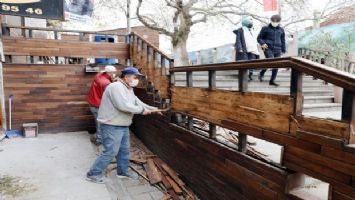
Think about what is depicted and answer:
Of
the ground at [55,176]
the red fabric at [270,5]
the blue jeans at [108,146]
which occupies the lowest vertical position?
the ground at [55,176]

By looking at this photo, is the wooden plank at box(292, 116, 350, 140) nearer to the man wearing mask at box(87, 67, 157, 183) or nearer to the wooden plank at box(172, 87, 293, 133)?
the wooden plank at box(172, 87, 293, 133)

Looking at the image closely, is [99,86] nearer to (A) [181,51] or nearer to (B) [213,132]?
(B) [213,132]

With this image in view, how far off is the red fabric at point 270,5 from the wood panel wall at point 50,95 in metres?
5.73

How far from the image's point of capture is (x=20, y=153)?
5777 millimetres

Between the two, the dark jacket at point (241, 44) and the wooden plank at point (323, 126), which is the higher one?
the dark jacket at point (241, 44)

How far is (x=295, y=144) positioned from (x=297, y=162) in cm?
15

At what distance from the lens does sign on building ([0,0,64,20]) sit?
21.8 feet

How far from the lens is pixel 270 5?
9.12 metres

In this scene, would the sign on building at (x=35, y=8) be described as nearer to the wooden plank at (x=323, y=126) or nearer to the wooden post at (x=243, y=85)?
the wooden post at (x=243, y=85)

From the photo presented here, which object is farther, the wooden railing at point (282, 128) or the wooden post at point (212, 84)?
the wooden post at point (212, 84)

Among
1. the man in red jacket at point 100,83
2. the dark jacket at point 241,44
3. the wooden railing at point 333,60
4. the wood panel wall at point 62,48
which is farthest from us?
the wooden railing at point 333,60

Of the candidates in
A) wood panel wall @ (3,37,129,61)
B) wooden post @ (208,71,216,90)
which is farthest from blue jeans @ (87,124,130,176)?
wood panel wall @ (3,37,129,61)

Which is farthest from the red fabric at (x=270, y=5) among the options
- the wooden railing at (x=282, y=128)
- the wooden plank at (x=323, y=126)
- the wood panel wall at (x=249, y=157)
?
the wooden plank at (x=323, y=126)

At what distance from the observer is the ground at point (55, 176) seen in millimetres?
4094
